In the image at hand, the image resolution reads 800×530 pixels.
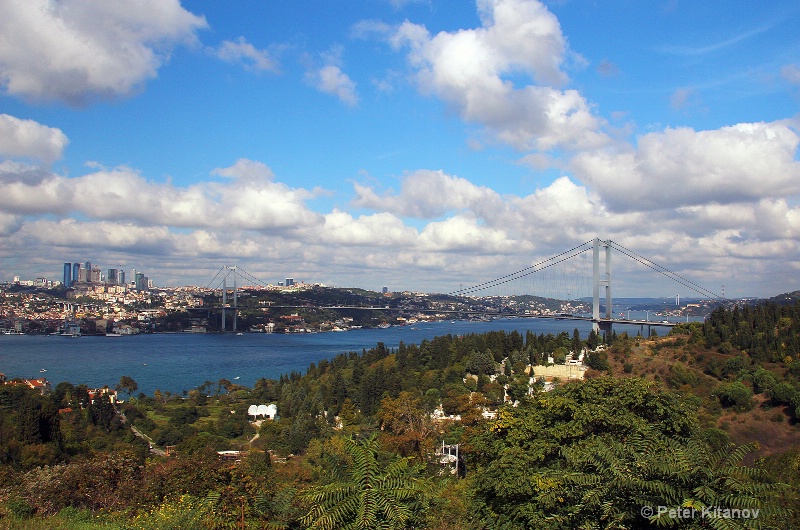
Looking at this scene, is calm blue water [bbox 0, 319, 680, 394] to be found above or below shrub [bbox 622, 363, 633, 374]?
below

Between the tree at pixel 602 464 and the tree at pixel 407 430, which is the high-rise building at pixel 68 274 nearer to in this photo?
the tree at pixel 407 430

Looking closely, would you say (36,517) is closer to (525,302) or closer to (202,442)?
(202,442)

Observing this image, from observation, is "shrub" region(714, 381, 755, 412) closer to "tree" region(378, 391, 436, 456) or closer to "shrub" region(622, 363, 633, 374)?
"shrub" region(622, 363, 633, 374)

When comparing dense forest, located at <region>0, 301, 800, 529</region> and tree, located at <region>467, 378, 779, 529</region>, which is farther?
dense forest, located at <region>0, 301, 800, 529</region>

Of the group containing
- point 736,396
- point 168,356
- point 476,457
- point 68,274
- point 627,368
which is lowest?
point 168,356

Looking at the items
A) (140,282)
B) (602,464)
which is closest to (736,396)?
(602,464)

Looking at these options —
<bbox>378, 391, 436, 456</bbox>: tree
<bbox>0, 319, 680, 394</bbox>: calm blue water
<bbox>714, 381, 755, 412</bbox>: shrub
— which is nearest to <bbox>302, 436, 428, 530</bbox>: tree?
<bbox>378, 391, 436, 456</bbox>: tree

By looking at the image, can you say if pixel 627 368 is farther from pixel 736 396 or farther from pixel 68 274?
pixel 68 274
